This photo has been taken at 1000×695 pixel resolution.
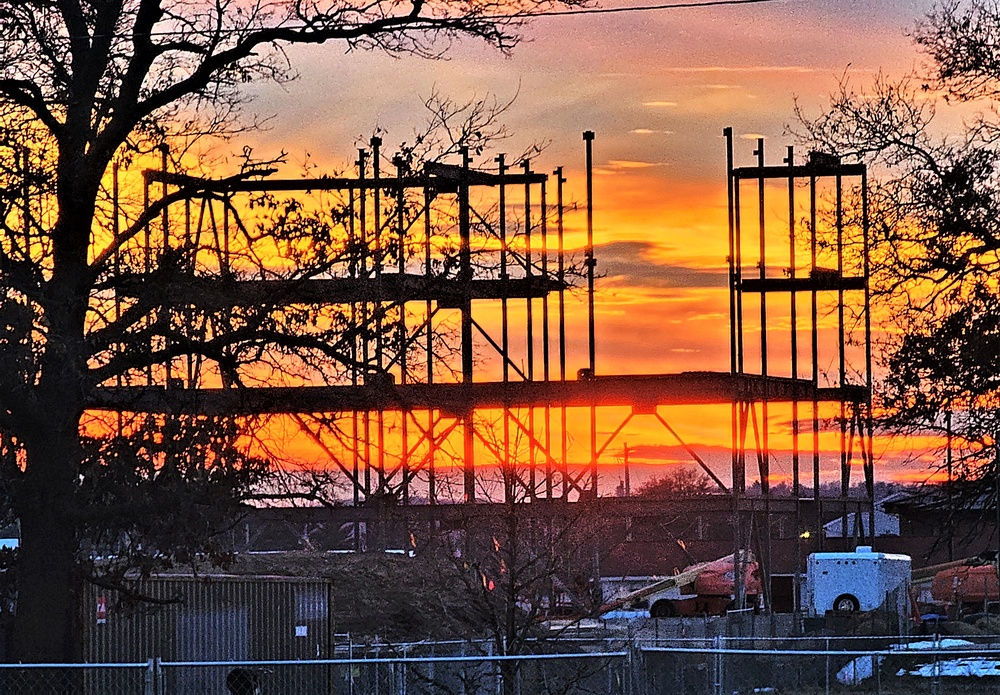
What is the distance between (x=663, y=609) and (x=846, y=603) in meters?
8.06

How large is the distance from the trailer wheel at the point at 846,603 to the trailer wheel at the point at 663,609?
7334 mm

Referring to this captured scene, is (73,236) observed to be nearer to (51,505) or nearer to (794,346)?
(51,505)

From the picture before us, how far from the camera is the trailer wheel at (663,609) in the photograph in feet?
185

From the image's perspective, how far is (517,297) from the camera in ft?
141

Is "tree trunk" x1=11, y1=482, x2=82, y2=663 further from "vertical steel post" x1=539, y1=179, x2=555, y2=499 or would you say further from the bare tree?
"vertical steel post" x1=539, y1=179, x2=555, y2=499

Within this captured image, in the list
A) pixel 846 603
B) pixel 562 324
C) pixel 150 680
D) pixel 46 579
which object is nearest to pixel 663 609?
pixel 846 603

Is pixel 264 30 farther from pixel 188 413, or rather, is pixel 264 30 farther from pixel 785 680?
pixel 785 680

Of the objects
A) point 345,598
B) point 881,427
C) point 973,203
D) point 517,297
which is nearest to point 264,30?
point 973,203

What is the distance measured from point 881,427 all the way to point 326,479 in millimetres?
10853

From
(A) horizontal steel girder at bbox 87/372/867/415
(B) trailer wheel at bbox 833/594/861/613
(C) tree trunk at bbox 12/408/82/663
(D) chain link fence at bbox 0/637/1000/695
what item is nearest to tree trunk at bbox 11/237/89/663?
(C) tree trunk at bbox 12/408/82/663

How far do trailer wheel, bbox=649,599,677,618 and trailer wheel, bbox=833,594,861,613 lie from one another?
7334 millimetres

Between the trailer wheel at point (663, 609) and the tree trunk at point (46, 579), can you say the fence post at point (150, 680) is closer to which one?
the tree trunk at point (46, 579)

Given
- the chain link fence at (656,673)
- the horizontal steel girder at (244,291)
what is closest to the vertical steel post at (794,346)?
the chain link fence at (656,673)

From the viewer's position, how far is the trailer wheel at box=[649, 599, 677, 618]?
5653cm
